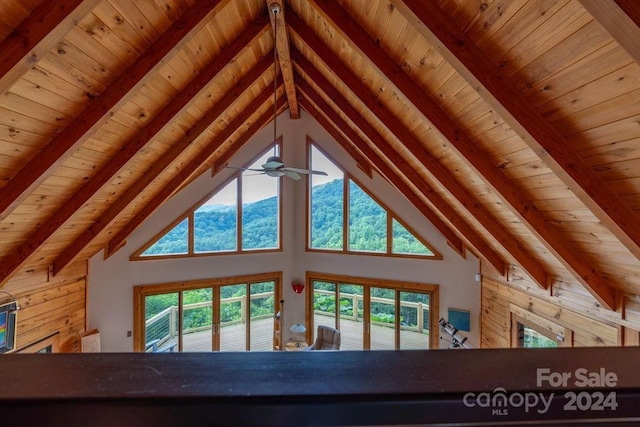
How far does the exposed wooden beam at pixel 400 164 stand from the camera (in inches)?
171

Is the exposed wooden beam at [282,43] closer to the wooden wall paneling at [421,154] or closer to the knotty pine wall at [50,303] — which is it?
the wooden wall paneling at [421,154]

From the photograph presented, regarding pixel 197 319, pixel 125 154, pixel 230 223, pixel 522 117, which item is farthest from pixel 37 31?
pixel 197 319

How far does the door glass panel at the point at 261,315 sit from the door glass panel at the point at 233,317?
0.18 metres

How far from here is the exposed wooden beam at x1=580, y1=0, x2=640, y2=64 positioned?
1.38 m

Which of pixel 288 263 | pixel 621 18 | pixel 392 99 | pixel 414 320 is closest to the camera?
pixel 621 18

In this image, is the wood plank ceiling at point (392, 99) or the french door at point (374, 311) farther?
the french door at point (374, 311)

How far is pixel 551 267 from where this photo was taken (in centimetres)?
452

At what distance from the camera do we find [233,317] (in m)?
7.22

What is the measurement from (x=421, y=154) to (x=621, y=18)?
2.44 m

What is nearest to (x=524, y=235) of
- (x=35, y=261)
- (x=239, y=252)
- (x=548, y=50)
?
(x=548, y=50)

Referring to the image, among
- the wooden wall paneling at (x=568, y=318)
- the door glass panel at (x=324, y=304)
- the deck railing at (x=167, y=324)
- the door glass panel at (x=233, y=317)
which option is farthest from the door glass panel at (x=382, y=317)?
the deck railing at (x=167, y=324)

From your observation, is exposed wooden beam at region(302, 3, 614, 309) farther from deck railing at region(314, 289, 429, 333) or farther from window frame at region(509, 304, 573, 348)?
deck railing at region(314, 289, 429, 333)

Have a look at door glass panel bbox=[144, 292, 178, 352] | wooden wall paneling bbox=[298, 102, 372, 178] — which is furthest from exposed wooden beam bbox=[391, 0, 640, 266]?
door glass panel bbox=[144, 292, 178, 352]

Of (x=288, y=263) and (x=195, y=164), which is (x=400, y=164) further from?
(x=288, y=263)
